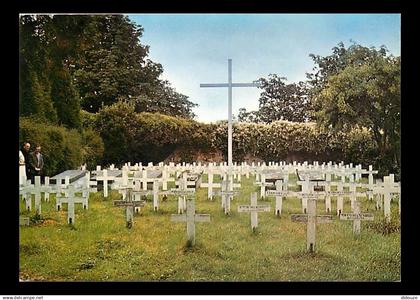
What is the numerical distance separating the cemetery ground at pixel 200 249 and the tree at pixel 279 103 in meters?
0.65

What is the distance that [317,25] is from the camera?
4.29m

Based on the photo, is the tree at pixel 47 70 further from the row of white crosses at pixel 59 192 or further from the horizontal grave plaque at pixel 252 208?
the horizontal grave plaque at pixel 252 208

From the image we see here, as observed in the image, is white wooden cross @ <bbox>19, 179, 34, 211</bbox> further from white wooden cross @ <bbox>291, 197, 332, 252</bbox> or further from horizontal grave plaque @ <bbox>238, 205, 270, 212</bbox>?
white wooden cross @ <bbox>291, 197, 332, 252</bbox>

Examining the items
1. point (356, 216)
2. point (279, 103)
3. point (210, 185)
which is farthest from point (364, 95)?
point (210, 185)

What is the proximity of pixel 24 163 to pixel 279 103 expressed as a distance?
1.78 metres

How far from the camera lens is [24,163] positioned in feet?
14.1

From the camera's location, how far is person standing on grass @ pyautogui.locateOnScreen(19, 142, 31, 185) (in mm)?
4285

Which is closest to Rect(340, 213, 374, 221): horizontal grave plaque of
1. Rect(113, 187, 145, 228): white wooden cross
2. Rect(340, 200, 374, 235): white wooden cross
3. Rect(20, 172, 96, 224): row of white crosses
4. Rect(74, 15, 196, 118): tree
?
Rect(340, 200, 374, 235): white wooden cross

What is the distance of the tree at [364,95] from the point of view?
430 cm

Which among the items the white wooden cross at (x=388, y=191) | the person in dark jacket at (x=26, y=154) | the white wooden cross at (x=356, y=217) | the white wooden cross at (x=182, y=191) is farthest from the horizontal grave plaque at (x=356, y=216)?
the person in dark jacket at (x=26, y=154)

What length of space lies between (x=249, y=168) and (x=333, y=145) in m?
0.60

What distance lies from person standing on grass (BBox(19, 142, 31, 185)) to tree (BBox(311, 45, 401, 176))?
1979mm

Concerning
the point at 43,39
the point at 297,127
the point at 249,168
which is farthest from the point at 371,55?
the point at 43,39

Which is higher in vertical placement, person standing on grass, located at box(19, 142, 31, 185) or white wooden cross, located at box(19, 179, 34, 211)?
person standing on grass, located at box(19, 142, 31, 185)
